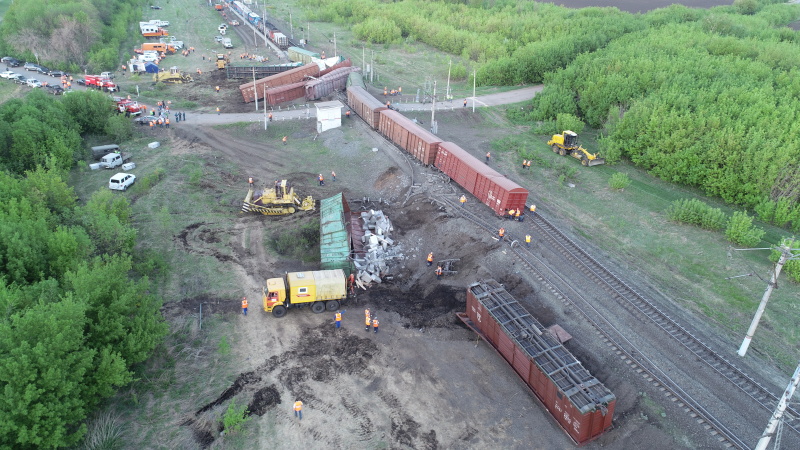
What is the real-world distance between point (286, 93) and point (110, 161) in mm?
21277

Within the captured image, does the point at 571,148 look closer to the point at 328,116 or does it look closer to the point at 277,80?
the point at 328,116

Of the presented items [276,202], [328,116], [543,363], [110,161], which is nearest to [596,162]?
[328,116]

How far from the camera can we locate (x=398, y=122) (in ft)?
151

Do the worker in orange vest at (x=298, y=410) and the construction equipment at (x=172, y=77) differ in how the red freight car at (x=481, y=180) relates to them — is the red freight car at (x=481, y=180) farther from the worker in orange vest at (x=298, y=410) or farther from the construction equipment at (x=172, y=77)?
the construction equipment at (x=172, y=77)

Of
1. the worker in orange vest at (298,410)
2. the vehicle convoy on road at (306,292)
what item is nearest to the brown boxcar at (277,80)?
the vehicle convoy on road at (306,292)

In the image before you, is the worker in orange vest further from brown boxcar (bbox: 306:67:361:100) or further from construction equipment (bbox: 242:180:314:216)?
brown boxcar (bbox: 306:67:361:100)

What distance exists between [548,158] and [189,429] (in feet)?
118

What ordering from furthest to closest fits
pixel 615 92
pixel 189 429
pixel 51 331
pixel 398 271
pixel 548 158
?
pixel 615 92
pixel 548 158
pixel 398 271
pixel 189 429
pixel 51 331

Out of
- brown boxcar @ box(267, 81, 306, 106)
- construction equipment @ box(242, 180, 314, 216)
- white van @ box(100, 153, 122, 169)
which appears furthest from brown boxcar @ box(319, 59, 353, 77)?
construction equipment @ box(242, 180, 314, 216)

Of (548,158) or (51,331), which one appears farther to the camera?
(548,158)

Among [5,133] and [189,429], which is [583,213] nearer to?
[189,429]

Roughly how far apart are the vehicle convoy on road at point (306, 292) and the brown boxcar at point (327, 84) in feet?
117

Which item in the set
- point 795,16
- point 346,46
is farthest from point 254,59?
point 795,16

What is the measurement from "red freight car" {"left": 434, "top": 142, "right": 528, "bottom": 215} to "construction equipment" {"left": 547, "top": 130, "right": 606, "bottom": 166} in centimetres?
1153
